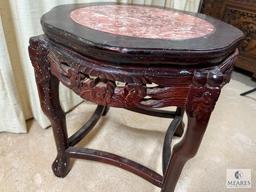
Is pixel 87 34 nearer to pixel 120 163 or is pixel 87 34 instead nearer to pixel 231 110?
pixel 120 163

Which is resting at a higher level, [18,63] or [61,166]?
[18,63]

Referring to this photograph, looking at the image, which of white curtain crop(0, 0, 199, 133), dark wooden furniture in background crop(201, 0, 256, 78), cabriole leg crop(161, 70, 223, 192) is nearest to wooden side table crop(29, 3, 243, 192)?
cabriole leg crop(161, 70, 223, 192)

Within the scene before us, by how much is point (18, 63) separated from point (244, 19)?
4.82 feet

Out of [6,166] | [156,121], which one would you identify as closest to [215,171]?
[156,121]

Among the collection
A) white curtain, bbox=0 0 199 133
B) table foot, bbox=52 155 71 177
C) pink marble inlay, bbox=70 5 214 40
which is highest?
pink marble inlay, bbox=70 5 214 40

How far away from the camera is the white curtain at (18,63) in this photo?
845 millimetres

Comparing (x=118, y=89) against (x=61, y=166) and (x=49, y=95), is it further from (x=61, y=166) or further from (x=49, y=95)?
(x=61, y=166)

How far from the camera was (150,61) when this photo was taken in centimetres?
46

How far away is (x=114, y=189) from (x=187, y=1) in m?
1.37

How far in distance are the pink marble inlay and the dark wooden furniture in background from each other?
1.01m

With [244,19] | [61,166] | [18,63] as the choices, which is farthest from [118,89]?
[244,19]

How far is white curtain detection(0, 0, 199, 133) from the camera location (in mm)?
845

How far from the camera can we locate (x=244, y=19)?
5.18ft

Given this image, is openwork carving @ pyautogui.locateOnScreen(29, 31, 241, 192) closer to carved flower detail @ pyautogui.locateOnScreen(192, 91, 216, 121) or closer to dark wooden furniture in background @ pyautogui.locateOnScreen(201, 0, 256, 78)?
carved flower detail @ pyautogui.locateOnScreen(192, 91, 216, 121)
